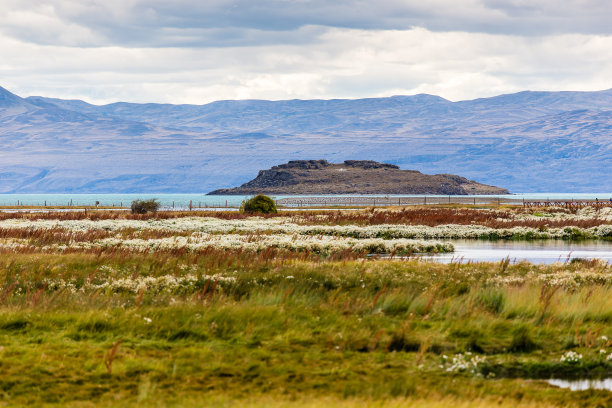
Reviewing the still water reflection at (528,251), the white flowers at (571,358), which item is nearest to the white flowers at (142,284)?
the white flowers at (571,358)

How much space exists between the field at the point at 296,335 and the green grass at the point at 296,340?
41 mm

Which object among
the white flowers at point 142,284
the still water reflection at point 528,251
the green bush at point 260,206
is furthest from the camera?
the green bush at point 260,206

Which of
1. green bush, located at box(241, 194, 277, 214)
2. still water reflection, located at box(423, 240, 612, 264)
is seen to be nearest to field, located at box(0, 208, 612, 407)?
still water reflection, located at box(423, 240, 612, 264)

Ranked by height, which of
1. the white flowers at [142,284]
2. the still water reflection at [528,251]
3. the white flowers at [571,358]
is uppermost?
the white flowers at [142,284]

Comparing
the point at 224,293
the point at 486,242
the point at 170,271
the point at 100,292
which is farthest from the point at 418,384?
the point at 486,242

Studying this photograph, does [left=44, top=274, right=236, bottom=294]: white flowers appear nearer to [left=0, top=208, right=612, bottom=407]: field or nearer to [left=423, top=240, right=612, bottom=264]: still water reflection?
[left=0, top=208, right=612, bottom=407]: field

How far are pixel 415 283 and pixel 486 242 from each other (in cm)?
2921

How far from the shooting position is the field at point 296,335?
12.0 metres

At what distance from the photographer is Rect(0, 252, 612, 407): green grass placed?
11.9m

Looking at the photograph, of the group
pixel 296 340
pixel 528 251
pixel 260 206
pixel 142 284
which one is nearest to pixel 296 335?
pixel 296 340

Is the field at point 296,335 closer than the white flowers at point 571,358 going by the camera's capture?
A: Yes

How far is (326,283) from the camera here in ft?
72.6

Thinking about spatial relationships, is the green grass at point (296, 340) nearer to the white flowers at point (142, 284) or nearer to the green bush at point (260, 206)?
the white flowers at point (142, 284)

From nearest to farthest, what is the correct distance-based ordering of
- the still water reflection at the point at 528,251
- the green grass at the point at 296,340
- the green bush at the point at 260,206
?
the green grass at the point at 296,340
the still water reflection at the point at 528,251
the green bush at the point at 260,206
